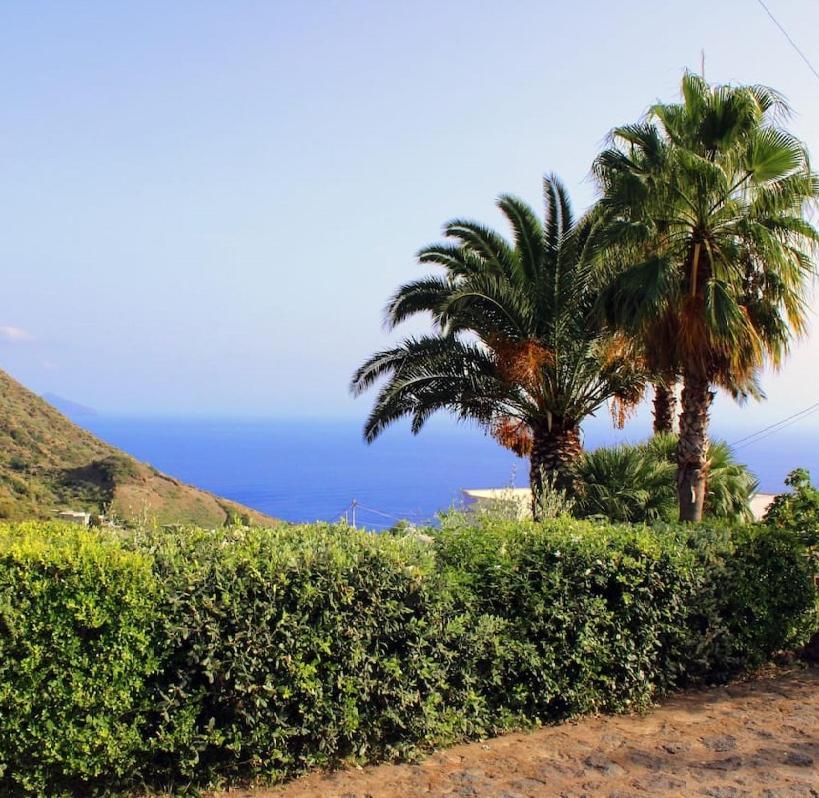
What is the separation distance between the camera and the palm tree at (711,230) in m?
10.4

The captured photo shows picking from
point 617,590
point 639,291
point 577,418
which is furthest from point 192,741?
point 577,418

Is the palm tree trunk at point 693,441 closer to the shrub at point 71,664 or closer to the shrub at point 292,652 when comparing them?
the shrub at point 292,652

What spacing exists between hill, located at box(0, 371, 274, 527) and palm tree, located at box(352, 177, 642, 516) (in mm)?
6757

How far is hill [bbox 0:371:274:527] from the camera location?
23.0 meters

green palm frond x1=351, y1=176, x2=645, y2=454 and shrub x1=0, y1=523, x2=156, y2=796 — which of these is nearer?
shrub x1=0, y1=523, x2=156, y2=796

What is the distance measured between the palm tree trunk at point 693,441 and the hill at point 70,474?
1135 centimetres

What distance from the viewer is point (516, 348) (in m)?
13.9

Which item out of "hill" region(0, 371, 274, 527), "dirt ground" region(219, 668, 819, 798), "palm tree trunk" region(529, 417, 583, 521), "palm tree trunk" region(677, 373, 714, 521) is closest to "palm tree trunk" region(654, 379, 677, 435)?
"palm tree trunk" region(529, 417, 583, 521)

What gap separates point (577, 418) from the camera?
14961 millimetres

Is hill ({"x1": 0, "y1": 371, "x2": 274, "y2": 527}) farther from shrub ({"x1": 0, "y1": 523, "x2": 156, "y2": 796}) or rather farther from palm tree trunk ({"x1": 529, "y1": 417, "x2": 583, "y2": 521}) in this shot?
shrub ({"x1": 0, "y1": 523, "x2": 156, "y2": 796})

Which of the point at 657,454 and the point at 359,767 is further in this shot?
the point at 657,454

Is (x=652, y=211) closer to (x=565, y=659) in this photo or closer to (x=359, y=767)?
(x=565, y=659)

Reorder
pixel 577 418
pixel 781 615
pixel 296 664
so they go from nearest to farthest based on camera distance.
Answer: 1. pixel 296 664
2. pixel 781 615
3. pixel 577 418

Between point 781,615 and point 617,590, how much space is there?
197 centimetres
